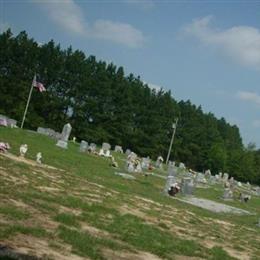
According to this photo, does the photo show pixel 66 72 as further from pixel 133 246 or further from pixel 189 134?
pixel 133 246

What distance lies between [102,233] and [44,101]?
55687mm

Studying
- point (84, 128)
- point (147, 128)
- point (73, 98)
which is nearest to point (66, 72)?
point (73, 98)

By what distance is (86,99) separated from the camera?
69.2 meters

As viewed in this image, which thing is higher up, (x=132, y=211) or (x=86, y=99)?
(x=86, y=99)

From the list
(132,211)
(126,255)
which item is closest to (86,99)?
(132,211)

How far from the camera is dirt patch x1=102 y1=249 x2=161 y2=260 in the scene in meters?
9.49

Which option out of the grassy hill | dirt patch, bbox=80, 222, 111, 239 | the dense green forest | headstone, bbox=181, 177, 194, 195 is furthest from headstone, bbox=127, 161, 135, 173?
the dense green forest

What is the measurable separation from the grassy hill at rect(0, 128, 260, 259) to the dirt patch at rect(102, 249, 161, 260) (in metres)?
0.02

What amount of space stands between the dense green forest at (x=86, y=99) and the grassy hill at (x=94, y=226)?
4557cm

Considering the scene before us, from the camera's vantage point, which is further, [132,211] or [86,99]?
[86,99]

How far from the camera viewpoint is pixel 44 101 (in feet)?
216

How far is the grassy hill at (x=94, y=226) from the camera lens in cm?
929

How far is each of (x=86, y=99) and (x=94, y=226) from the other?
5796 cm

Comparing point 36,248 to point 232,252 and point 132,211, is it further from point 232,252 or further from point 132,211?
point 132,211
